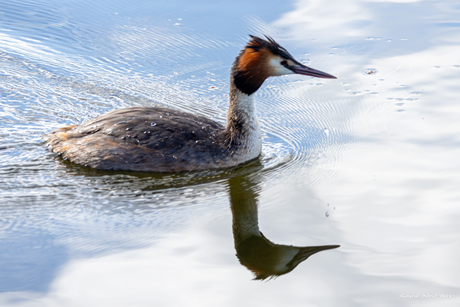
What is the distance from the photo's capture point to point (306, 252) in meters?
4.77

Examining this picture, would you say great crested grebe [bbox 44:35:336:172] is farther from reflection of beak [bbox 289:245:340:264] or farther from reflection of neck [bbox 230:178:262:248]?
reflection of beak [bbox 289:245:340:264]

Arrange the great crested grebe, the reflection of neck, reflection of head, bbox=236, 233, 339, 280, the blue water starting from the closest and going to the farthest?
the blue water < reflection of head, bbox=236, 233, 339, 280 < the reflection of neck < the great crested grebe

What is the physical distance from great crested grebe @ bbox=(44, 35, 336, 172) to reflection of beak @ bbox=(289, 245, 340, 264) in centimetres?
220

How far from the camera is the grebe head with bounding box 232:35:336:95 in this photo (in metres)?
6.92

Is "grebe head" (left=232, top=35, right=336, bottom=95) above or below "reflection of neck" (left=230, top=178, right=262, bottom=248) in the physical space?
above

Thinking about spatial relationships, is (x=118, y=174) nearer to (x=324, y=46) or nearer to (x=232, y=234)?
(x=232, y=234)

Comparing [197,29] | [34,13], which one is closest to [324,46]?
[197,29]

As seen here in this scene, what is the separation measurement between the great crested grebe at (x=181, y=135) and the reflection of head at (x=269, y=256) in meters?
1.88

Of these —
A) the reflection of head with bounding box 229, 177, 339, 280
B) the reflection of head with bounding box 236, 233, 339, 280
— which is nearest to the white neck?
the reflection of head with bounding box 229, 177, 339, 280

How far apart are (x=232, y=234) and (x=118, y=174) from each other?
200cm

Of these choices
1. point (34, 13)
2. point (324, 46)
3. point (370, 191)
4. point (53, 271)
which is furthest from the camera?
point (34, 13)

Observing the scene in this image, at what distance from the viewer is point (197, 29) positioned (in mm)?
10297

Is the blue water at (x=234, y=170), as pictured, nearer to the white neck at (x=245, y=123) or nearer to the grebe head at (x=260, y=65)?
the white neck at (x=245, y=123)

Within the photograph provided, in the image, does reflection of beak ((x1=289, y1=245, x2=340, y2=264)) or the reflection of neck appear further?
the reflection of neck
